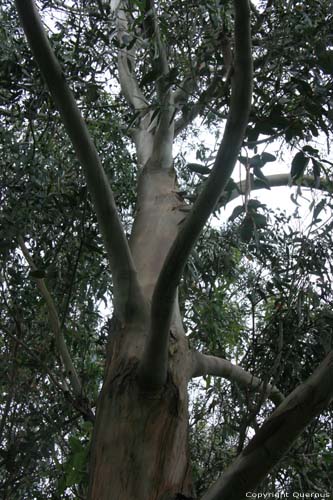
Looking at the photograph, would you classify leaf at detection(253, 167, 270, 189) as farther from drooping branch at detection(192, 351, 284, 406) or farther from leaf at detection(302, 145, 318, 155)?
drooping branch at detection(192, 351, 284, 406)

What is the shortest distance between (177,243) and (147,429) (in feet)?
1.73


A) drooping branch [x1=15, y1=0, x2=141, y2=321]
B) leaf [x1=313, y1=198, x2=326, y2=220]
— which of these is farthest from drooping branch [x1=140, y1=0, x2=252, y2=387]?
leaf [x1=313, y1=198, x2=326, y2=220]

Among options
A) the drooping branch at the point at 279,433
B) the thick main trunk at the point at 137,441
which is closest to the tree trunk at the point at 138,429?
the thick main trunk at the point at 137,441

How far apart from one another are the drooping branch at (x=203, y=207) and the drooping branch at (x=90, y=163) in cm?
27

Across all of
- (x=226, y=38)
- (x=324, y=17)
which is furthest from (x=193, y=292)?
(x=226, y=38)

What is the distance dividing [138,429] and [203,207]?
2.05 feet

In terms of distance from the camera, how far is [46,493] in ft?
9.16

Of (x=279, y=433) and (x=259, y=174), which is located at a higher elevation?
(x=259, y=174)

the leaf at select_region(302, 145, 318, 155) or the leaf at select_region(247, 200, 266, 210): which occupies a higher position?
the leaf at select_region(302, 145, 318, 155)

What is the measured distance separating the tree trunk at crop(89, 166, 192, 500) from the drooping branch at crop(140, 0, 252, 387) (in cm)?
7

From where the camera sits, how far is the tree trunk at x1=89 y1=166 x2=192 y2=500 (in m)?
1.41

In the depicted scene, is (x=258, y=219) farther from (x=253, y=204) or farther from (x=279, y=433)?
(x=279, y=433)

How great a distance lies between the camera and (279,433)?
124 cm

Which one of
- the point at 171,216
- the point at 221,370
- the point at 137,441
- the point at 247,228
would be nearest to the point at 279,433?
the point at 137,441
